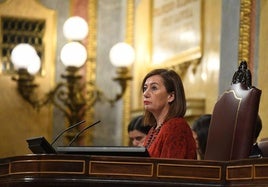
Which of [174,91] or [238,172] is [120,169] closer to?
[238,172]

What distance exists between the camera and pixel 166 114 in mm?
5004

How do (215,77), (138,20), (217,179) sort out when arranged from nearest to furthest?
(217,179)
(215,77)
(138,20)

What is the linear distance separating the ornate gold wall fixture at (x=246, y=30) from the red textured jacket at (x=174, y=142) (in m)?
2.15

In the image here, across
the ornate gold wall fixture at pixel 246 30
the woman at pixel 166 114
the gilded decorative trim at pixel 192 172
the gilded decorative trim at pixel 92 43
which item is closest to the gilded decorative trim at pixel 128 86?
the gilded decorative trim at pixel 92 43

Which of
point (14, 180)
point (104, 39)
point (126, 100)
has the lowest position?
point (14, 180)

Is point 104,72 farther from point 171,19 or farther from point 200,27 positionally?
point 200,27

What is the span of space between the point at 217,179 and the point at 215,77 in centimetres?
351

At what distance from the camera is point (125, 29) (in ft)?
33.0

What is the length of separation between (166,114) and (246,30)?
2.15 m

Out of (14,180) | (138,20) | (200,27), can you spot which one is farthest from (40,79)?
(14,180)

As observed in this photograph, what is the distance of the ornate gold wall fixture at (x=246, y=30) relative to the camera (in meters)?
6.90

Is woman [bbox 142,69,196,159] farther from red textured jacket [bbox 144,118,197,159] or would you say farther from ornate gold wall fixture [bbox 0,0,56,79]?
ornate gold wall fixture [bbox 0,0,56,79]

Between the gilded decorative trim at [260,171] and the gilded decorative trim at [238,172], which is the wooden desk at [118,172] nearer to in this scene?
the gilded decorative trim at [238,172]

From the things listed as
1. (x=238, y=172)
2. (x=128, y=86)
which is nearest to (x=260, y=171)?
(x=238, y=172)
